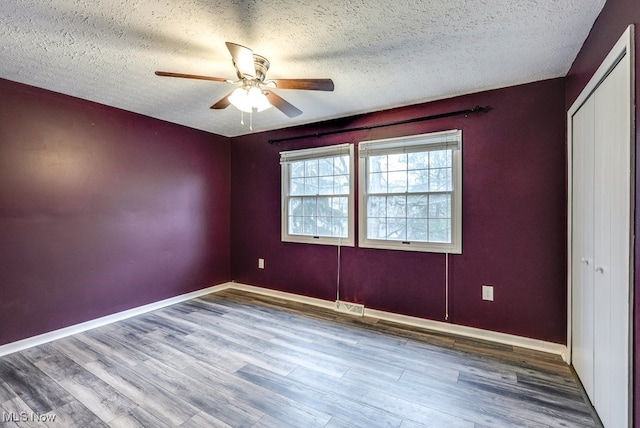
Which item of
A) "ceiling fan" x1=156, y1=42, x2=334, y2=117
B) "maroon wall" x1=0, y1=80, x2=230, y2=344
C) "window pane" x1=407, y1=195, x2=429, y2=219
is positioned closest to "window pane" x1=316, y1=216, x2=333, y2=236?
"window pane" x1=407, y1=195, x2=429, y2=219

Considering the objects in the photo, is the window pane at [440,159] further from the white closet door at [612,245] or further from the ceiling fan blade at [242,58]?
the ceiling fan blade at [242,58]

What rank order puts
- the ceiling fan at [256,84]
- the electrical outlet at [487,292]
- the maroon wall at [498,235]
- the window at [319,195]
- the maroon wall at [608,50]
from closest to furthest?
the maroon wall at [608,50], the ceiling fan at [256,84], the maroon wall at [498,235], the electrical outlet at [487,292], the window at [319,195]

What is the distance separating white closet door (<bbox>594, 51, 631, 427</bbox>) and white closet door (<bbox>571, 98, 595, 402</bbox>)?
0.37ft

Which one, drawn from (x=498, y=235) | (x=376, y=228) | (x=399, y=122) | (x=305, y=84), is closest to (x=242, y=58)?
(x=305, y=84)

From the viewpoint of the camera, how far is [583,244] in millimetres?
1983

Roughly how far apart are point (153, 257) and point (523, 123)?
4237mm

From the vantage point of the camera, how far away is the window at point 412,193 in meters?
2.91

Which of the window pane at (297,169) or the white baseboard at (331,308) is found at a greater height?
the window pane at (297,169)

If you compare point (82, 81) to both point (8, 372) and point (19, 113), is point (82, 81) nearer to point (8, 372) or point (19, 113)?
point (19, 113)

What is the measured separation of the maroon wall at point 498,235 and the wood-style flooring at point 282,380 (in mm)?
336

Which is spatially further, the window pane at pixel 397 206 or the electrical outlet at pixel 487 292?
the window pane at pixel 397 206

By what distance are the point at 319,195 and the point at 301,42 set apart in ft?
6.63

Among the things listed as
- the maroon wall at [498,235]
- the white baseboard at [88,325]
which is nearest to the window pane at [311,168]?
the maroon wall at [498,235]

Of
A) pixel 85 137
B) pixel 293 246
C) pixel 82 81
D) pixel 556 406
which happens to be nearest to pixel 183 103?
pixel 82 81
